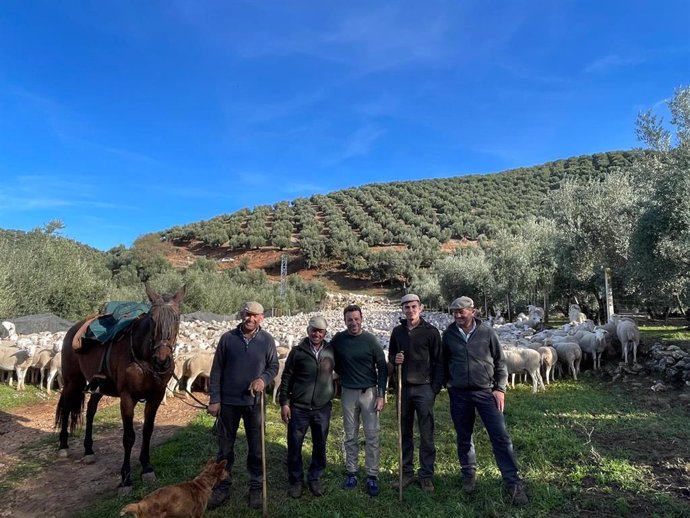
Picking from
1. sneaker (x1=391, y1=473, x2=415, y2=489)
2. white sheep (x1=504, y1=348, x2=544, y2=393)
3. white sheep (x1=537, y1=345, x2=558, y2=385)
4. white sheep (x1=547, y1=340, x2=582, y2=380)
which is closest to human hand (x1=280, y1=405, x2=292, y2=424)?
sneaker (x1=391, y1=473, x2=415, y2=489)

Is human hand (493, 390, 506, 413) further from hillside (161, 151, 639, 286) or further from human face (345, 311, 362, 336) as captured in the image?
hillside (161, 151, 639, 286)

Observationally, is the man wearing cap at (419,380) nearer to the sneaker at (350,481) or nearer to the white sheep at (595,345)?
the sneaker at (350,481)

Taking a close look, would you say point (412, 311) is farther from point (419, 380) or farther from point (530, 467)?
point (530, 467)

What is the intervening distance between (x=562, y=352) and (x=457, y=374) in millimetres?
8198

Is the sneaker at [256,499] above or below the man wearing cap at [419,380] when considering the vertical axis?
below

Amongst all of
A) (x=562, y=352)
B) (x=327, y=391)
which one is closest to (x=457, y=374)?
(x=327, y=391)

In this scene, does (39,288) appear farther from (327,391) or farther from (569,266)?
(569,266)

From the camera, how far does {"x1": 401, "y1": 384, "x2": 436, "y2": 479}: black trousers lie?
502cm

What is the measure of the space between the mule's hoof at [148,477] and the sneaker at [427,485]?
11.1 feet

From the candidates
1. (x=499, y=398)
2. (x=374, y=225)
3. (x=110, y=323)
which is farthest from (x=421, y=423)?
(x=374, y=225)

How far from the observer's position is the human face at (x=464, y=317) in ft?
16.5

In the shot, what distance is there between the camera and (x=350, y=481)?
16.9 ft

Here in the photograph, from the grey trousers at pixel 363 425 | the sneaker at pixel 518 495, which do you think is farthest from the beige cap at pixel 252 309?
the sneaker at pixel 518 495

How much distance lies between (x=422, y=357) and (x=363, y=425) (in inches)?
43.0
